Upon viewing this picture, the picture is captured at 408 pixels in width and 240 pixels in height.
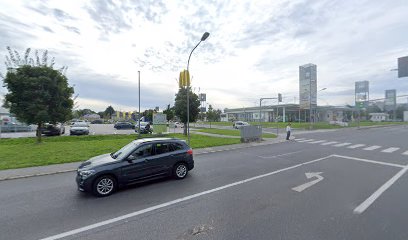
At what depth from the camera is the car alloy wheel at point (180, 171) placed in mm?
7520

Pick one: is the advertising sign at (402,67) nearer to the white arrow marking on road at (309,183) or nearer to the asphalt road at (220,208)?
the asphalt road at (220,208)

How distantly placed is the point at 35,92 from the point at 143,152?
12.2 metres

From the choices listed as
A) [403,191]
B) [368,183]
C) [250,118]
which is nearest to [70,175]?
[368,183]

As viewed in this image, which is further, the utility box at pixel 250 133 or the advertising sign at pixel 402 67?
the utility box at pixel 250 133

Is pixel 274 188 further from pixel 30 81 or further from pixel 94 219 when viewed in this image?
pixel 30 81

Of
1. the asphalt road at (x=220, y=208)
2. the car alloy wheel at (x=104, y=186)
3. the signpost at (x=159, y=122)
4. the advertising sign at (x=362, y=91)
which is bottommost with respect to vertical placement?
the asphalt road at (x=220, y=208)

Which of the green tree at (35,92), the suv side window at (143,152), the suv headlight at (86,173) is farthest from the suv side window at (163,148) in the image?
the green tree at (35,92)

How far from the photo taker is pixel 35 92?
566 inches

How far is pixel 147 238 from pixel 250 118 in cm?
8601

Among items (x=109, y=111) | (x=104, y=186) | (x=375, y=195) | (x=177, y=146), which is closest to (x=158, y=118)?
(x=177, y=146)

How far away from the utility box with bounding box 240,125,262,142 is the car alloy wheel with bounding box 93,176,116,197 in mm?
14424

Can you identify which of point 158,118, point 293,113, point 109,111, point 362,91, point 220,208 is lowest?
point 220,208

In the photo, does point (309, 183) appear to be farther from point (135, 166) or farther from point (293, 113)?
point (293, 113)

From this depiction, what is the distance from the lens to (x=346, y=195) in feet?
18.8
